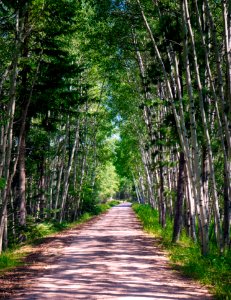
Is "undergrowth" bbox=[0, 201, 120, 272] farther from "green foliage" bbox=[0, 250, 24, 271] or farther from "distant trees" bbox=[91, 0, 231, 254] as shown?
"distant trees" bbox=[91, 0, 231, 254]

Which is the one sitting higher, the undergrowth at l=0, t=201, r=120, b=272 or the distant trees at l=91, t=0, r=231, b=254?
the distant trees at l=91, t=0, r=231, b=254

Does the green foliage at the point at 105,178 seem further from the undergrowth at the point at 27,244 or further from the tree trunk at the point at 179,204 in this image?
the tree trunk at the point at 179,204

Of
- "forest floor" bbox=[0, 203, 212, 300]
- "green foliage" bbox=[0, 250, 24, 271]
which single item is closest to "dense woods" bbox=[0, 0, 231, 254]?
"green foliage" bbox=[0, 250, 24, 271]

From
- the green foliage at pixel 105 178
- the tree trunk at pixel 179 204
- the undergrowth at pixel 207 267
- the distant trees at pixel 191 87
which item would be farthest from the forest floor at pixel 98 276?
the green foliage at pixel 105 178

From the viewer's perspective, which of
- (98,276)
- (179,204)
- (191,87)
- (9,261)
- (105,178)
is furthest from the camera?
(105,178)

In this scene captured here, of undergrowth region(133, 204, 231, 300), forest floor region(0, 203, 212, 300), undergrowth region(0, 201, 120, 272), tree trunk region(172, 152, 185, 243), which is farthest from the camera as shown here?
tree trunk region(172, 152, 185, 243)

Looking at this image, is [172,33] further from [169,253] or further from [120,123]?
[120,123]

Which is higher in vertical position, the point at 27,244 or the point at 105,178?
the point at 105,178

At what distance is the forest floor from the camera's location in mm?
6363

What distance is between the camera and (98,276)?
25.3 feet

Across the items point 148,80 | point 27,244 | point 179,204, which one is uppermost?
point 148,80

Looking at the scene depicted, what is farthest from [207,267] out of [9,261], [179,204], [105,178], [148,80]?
[105,178]

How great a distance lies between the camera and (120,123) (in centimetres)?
2875

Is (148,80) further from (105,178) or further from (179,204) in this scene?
(105,178)
